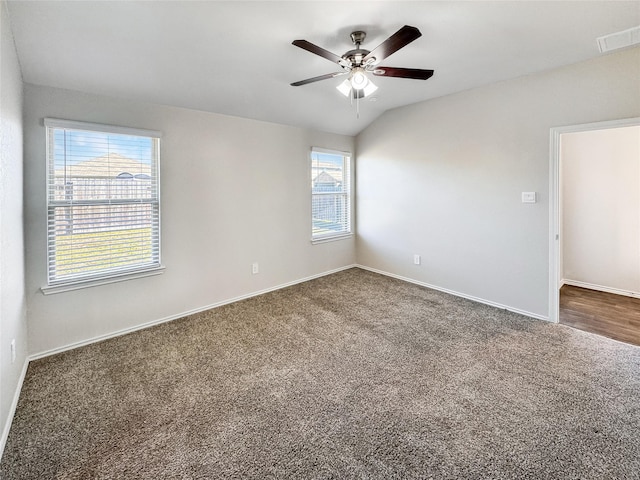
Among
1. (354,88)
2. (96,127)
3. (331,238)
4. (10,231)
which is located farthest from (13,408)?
(331,238)

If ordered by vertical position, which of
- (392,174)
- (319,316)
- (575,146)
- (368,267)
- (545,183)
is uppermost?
(575,146)

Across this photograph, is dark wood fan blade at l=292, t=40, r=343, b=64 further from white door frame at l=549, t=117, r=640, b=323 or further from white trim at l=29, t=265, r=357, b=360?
white trim at l=29, t=265, r=357, b=360

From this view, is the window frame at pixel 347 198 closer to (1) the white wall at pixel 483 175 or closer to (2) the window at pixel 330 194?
(2) the window at pixel 330 194

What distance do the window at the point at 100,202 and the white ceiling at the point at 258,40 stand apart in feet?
1.42

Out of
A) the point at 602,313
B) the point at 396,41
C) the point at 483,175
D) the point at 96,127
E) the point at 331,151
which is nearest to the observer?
the point at 396,41

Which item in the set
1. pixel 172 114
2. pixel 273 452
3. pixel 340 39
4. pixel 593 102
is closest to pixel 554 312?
pixel 593 102

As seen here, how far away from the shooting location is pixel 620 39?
2301 millimetres

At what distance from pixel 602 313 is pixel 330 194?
377 centimetres

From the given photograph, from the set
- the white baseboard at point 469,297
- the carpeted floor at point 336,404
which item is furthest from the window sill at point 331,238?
the carpeted floor at point 336,404

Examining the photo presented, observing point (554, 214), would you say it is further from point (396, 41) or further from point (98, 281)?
point (98, 281)

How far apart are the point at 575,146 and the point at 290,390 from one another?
16.1 feet

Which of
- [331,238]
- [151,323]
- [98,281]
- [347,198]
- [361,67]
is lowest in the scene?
[151,323]

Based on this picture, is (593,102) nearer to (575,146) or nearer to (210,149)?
(575,146)

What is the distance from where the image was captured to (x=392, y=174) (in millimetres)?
4578
